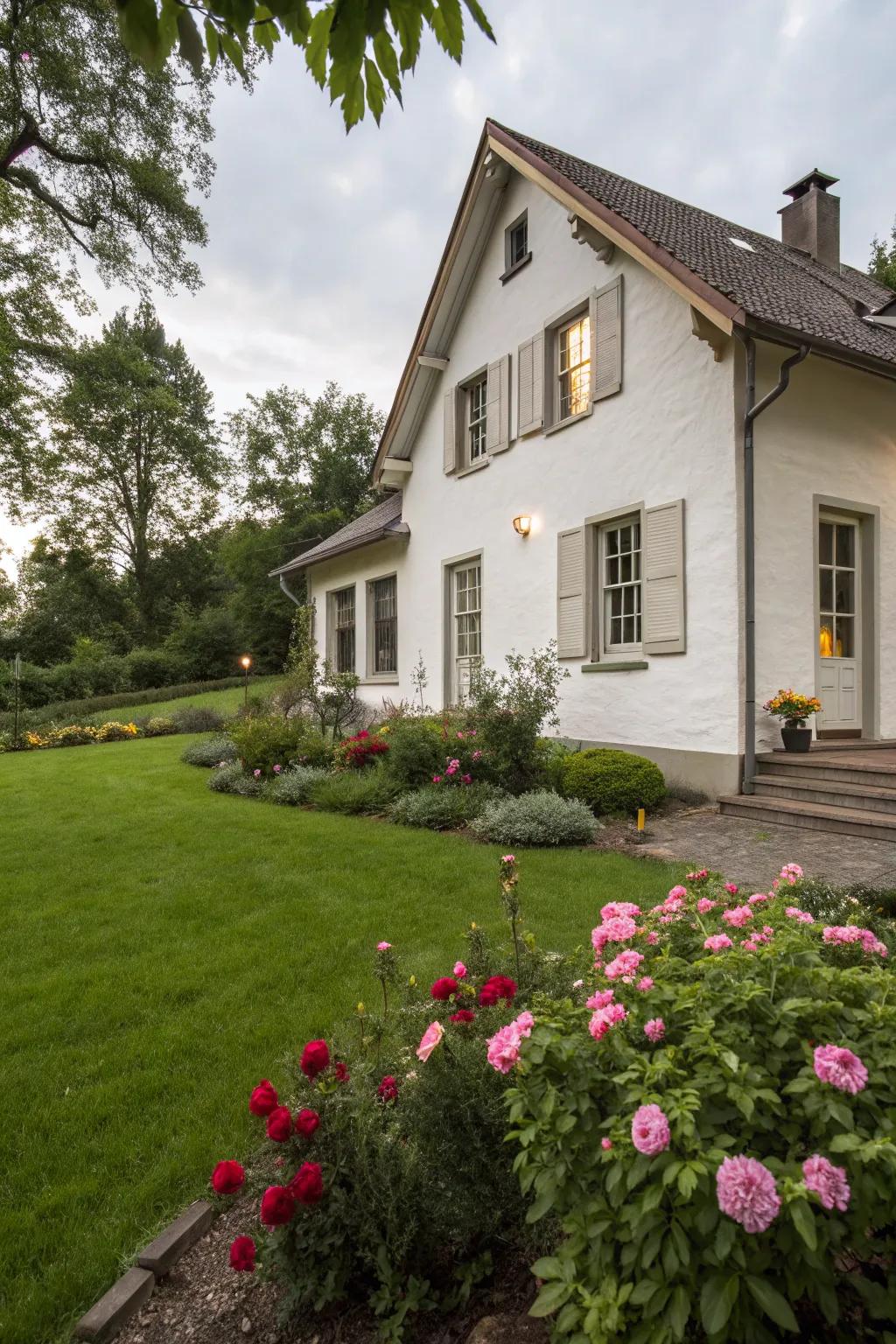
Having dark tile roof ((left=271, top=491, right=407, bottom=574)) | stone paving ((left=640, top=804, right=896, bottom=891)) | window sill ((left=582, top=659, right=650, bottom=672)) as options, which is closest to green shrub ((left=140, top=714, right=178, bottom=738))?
dark tile roof ((left=271, top=491, right=407, bottom=574))

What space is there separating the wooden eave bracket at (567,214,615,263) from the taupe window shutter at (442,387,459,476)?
3407 millimetres

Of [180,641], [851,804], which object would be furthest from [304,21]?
[180,641]

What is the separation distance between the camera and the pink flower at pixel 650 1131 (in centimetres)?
97

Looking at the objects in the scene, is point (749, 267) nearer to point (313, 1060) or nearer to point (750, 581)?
point (750, 581)

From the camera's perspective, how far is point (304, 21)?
1484 millimetres

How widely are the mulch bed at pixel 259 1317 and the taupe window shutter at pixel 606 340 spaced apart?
8.19 m

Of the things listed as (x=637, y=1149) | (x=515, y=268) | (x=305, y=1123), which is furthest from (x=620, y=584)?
(x=637, y=1149)

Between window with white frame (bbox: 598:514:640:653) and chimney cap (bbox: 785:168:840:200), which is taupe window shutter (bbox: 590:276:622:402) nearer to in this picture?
window with white frame (bbox: 598:514:640:653)

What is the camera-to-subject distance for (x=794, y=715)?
664 cm

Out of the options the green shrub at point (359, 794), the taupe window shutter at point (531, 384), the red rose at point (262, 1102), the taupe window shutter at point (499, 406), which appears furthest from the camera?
the taupe window shutter at point (499, 406)

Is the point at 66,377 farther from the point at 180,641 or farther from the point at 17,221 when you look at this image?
the point at 180,641

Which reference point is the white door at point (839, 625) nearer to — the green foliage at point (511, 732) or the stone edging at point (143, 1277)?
the green foliage at point (511, 732)

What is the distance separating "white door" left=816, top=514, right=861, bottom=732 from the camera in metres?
7.32

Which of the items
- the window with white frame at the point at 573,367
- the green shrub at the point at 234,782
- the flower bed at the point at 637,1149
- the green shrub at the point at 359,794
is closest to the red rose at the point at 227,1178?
the flower bed at the point at 637,1149
